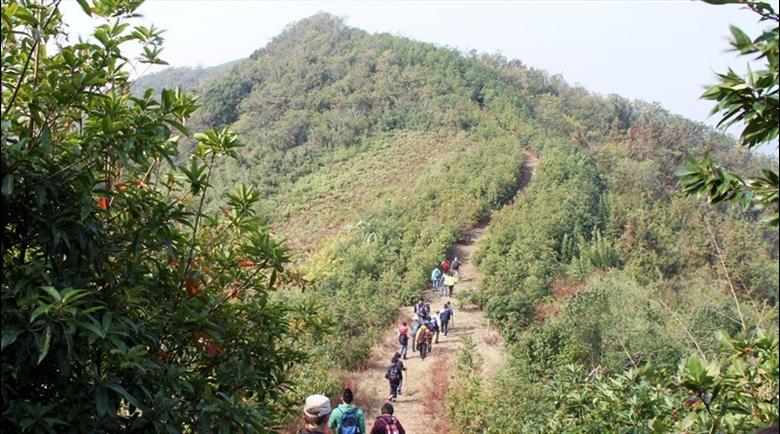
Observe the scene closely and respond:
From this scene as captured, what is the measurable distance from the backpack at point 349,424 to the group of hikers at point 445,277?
41.6ft

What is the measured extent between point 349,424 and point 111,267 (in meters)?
2.57

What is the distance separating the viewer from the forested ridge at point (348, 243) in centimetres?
307

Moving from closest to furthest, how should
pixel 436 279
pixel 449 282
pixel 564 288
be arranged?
pixel 564 288 → pixel 449 282 → pixel 436 279

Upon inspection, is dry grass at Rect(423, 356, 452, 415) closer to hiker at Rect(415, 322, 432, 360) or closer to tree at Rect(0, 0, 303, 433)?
hiker at Rect(415, 322, 432, 360)

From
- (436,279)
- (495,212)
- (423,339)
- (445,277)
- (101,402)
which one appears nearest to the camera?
(101,402)

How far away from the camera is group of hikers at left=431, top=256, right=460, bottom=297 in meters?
18.3

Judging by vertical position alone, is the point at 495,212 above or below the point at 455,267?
above

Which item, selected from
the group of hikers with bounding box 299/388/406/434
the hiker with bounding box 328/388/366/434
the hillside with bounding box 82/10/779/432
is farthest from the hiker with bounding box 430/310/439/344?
the hiker with bounding box 328/388/366/434

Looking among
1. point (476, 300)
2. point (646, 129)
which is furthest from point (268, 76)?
point (476, 300)

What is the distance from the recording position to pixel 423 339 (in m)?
14.3

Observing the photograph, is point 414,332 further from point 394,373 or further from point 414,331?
point 394,373

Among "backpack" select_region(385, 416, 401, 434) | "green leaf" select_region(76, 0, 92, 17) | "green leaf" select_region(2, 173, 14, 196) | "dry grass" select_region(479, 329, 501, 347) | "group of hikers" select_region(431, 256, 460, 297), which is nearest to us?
"green leaf" select_region(2, 173, 14, 196)

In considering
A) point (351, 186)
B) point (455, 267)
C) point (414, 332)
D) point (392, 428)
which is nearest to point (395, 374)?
point (414, 332)

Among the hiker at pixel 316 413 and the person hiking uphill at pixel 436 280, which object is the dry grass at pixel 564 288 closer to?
the person hiking uphill at pixel 436 280
